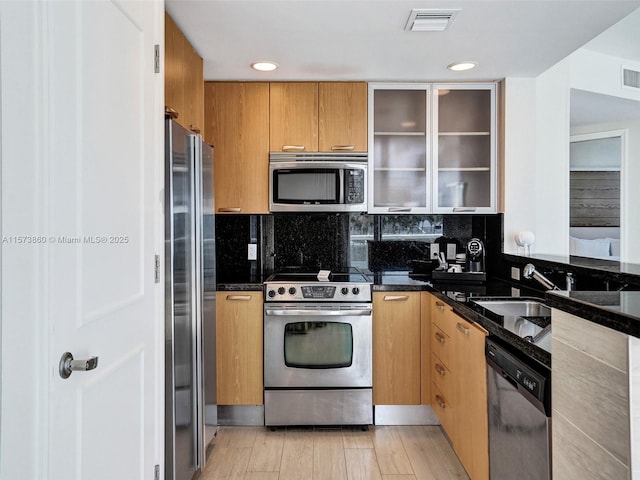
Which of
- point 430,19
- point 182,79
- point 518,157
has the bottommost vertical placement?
point 518,157

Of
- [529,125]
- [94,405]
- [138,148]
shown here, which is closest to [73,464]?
[94,405]

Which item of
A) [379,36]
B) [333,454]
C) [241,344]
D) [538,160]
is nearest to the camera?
[379,36]

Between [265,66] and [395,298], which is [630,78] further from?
[265,66]

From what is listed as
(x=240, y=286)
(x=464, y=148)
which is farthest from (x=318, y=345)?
(x=464, y=148)

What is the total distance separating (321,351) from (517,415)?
4.81 feet

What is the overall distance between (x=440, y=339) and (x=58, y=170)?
2.18 meters

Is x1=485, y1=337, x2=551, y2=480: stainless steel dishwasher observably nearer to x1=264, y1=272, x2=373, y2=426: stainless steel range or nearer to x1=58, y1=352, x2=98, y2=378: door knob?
x1=264, y1=272, x2=373, y2=426: stainless steel range

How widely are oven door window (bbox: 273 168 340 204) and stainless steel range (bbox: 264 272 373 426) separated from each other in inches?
24.0

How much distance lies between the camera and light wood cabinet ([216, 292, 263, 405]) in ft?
9.39

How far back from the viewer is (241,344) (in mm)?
2869

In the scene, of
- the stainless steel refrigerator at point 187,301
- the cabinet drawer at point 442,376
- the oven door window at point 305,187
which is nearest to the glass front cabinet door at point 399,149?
the oven door window at point 305,187

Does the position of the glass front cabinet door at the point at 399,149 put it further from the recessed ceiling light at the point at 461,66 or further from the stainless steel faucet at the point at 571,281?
the stainless steel faucet at the point at 571,281

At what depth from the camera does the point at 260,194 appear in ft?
10.2

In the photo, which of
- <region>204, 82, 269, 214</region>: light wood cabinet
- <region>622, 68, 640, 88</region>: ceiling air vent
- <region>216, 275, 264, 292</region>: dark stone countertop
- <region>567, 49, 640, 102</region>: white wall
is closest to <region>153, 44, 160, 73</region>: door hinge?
<region>204, 82, 269, 214</region>: light wood cabinet
